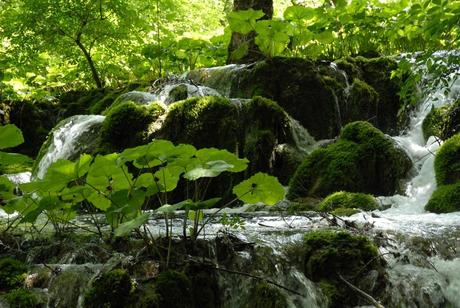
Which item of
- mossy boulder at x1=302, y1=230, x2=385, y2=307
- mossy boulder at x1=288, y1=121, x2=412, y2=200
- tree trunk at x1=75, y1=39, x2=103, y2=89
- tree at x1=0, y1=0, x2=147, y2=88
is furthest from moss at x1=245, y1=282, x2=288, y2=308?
tree trunk at x1=75, y1=39, x2=103, y2=89

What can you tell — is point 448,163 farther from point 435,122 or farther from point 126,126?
point 126,126

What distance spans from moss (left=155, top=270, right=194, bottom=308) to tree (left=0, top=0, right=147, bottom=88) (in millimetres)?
7662

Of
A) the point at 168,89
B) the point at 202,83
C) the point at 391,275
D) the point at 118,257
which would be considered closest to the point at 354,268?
the point at 391,275

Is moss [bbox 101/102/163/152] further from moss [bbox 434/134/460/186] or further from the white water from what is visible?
moss [bbox 434/134/460/186]

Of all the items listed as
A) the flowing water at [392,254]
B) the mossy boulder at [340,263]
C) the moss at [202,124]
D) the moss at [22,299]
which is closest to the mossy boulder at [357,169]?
the flowing water at [392,254]

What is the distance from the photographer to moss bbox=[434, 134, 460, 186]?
4.81m

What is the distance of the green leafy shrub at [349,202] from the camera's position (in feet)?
14.9

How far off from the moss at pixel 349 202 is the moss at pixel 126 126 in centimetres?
253

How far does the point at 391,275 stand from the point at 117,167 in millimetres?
1633

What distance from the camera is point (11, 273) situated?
2.35 metres

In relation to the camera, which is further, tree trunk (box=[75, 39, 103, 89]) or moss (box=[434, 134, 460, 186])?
tree trunk (box=[75, 39, 103, 89])

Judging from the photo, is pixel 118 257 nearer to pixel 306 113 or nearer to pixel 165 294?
pixel 165 294

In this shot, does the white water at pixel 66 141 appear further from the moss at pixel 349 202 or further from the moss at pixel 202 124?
the moss at pixel 349 202

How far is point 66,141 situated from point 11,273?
4.22 metres
